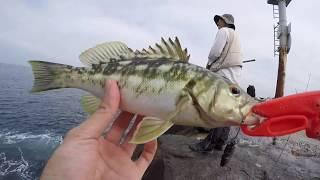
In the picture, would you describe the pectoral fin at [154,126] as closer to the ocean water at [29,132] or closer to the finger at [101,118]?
the finger at [101,118]

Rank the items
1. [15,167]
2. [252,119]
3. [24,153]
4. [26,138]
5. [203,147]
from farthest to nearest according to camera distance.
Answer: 1. [26,138]
2. [24,153]
3. [15,167]
4. [203,147]
5. [252,119]

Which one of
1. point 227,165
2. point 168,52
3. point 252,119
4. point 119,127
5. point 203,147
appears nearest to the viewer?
point 252,119

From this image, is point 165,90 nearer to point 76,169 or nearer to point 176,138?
point 76,169

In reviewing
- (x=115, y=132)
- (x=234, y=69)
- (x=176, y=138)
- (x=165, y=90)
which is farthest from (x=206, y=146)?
(x=165, y=90)

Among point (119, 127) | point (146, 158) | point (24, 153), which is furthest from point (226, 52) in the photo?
point (24, 153)

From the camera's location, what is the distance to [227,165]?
8461 millimetres

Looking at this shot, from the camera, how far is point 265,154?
10055 millimetres

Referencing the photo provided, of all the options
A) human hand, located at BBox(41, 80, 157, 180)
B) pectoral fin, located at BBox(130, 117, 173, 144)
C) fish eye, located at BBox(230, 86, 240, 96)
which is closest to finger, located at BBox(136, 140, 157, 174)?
human hand, located at BBox(41, 80, 157, 180)

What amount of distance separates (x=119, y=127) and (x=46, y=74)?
1086 mm

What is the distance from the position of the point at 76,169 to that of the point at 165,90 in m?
1.12

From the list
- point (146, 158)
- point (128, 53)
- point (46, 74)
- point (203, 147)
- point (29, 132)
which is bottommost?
point (29, 132)

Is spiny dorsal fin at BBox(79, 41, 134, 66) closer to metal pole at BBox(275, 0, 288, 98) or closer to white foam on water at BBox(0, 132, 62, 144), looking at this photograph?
white foam on water at BBox(0, 132, 62, 144)

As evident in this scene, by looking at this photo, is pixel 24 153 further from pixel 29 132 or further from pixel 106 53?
pixel 106 53

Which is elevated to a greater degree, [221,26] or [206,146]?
[221,26]
